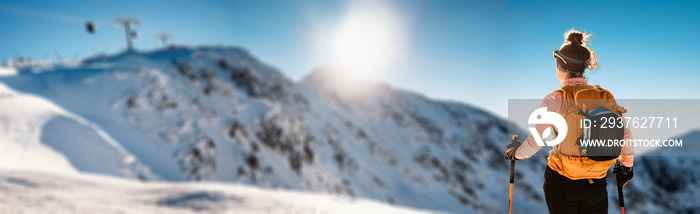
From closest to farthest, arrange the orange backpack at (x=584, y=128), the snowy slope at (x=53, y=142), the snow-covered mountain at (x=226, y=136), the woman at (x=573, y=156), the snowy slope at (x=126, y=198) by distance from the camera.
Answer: the orange backpack at (x=584, y=128)
the woman at (x=573, y=156)
the snowy slope at (x=126, y=198)
the snowy slope at (x=53, y=142)
the snow-covered mountain at (x=226, y=136)

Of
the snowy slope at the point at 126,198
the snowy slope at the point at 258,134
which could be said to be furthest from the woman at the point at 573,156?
the snowy slope at the point at 258,134

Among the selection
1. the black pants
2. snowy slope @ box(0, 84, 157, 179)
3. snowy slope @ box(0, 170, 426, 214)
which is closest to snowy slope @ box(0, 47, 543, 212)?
snowy slope @ box(0, 84, 157, 179)

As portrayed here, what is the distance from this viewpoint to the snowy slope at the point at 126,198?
8.63 metres

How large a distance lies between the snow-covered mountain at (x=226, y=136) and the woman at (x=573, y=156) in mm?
16915

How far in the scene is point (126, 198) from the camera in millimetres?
10328

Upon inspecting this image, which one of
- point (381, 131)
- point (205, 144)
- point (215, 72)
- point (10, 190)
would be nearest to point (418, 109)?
point (381, 131)

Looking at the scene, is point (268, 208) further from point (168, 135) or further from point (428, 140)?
point (428, 140)

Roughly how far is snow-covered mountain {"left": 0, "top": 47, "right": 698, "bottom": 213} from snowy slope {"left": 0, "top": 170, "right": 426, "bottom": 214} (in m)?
3.40

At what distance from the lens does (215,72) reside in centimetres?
3409

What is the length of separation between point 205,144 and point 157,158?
3.45 m

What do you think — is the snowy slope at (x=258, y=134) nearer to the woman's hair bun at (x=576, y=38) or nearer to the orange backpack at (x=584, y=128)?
the orange backpack at (x=584, y=128)

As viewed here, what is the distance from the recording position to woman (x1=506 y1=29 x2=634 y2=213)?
2.65 metres

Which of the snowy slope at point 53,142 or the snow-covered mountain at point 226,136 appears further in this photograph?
the snow-covered mountain at point 226,136

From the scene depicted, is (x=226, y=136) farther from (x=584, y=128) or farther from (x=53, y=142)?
A: (x=584, y=128)
